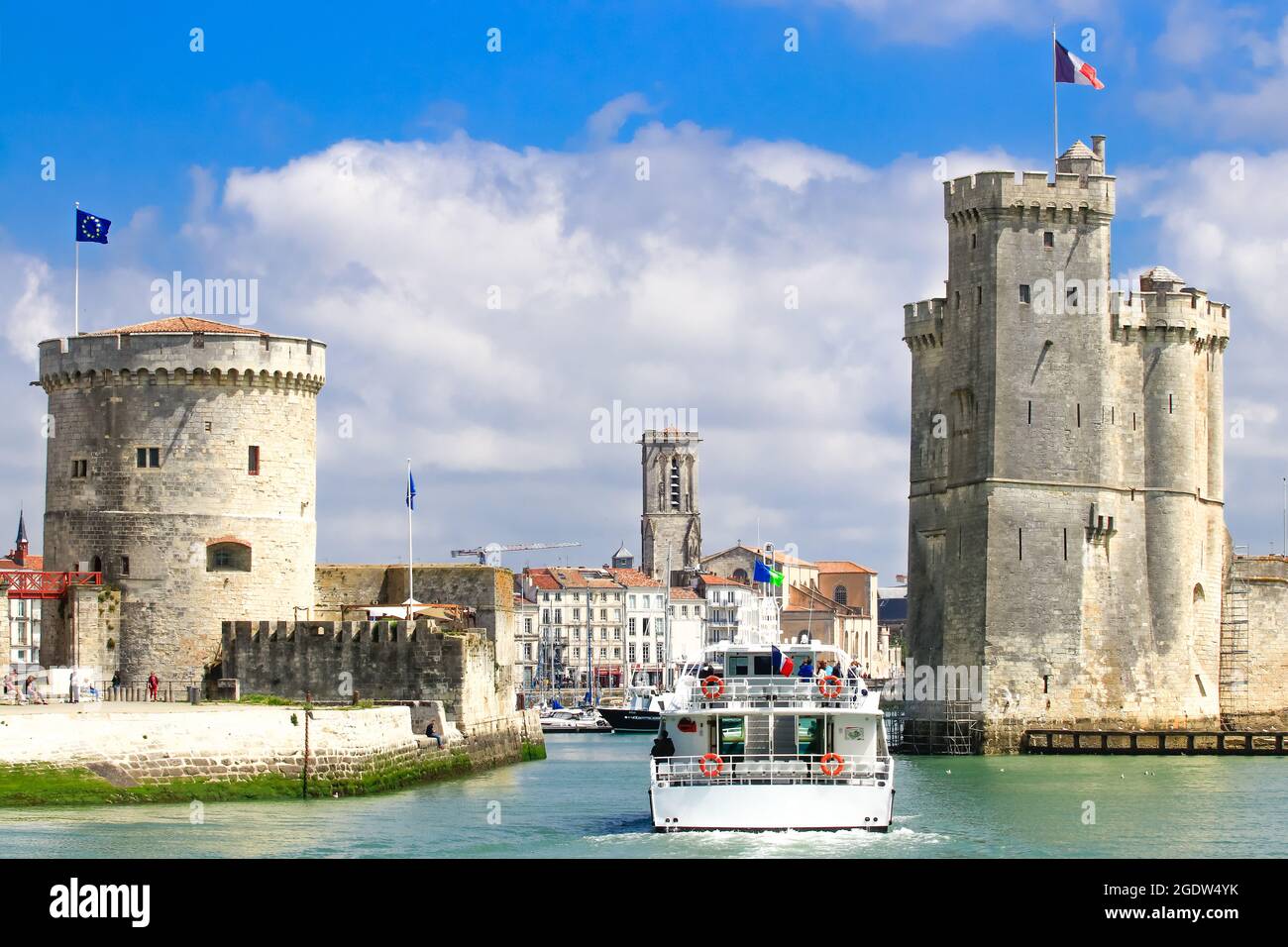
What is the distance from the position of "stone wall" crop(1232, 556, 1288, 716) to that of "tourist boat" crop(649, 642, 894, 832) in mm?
39980

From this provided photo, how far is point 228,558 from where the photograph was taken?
58.5 metres

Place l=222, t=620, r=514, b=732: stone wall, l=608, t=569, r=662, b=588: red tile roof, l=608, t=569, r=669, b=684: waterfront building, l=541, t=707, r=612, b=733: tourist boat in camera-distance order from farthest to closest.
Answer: l=608, t=569, r=662, b=588: red tile roof < l=608, t=569, r=669, b=684: waterfront building < l=541, t=707, r=612, b=733: tourist boat < l=222, t=620, r=514, b=732: stone wall

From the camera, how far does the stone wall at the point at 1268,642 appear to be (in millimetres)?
80000

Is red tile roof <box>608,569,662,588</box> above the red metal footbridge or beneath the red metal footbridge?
above

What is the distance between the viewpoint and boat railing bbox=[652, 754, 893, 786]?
129ft

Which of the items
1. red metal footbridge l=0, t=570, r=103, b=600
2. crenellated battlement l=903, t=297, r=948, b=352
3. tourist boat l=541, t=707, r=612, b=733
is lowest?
tourist boat l=541, t=707, r=612, b=733

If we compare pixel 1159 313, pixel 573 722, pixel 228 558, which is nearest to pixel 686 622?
pixel 573 722

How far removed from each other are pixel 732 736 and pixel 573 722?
245 feet

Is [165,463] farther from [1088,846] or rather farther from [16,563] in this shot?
[16,563]

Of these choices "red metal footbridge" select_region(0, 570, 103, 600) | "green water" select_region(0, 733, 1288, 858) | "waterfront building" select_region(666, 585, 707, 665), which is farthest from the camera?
"waterfront building" select_region(666, 585, 707, 665)

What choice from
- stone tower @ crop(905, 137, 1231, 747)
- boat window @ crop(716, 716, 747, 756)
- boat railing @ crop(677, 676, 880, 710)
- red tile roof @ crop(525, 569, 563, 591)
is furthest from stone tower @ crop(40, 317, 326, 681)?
red tile roof @ crop(525, 569, 563, 591)

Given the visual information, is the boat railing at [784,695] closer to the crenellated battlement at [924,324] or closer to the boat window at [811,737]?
the boat window at [811,737]

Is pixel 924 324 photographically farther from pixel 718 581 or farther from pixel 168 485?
pixel 718 581

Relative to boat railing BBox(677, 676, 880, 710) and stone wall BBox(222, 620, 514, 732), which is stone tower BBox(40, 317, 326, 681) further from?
boat railing BBox(677, 676, 880, 710)
